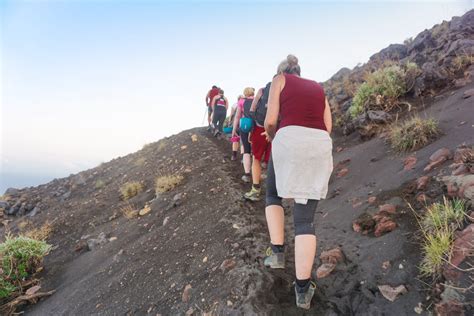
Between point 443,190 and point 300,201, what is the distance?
77.5 inches

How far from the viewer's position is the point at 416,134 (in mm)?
5926

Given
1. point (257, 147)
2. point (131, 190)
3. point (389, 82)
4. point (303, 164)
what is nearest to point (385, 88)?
point (389, 82)

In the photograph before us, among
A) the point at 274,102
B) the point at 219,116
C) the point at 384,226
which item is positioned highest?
the point at 274,102

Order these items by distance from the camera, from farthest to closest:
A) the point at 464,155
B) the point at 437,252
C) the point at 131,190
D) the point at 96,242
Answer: the point at 131,190 → the point at 96,242 → the point at 464,155 → the point at 437,252

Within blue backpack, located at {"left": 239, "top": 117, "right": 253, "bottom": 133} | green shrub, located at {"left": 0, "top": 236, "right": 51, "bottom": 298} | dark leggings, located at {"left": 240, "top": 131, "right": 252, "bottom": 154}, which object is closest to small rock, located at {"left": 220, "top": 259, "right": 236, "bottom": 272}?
blue backpack, located at {"left": 239, "top": 117, "right": 253, "bottom": 133}

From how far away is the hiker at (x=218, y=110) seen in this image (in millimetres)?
13375

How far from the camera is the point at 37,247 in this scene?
7094 mm

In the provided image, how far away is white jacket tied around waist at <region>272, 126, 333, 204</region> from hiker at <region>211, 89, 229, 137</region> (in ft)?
33.9

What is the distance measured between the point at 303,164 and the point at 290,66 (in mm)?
1083

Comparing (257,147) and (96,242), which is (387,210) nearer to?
(257,147)

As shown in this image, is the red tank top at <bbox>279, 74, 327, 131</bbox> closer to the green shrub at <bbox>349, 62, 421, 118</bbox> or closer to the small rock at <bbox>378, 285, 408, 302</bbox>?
the small rock at <bbox>378, 285, 408, 302</bbox>

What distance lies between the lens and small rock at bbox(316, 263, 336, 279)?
12.4 ft

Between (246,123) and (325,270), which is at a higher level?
(246,123)

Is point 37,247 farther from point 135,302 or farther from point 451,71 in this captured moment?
point 451,71
